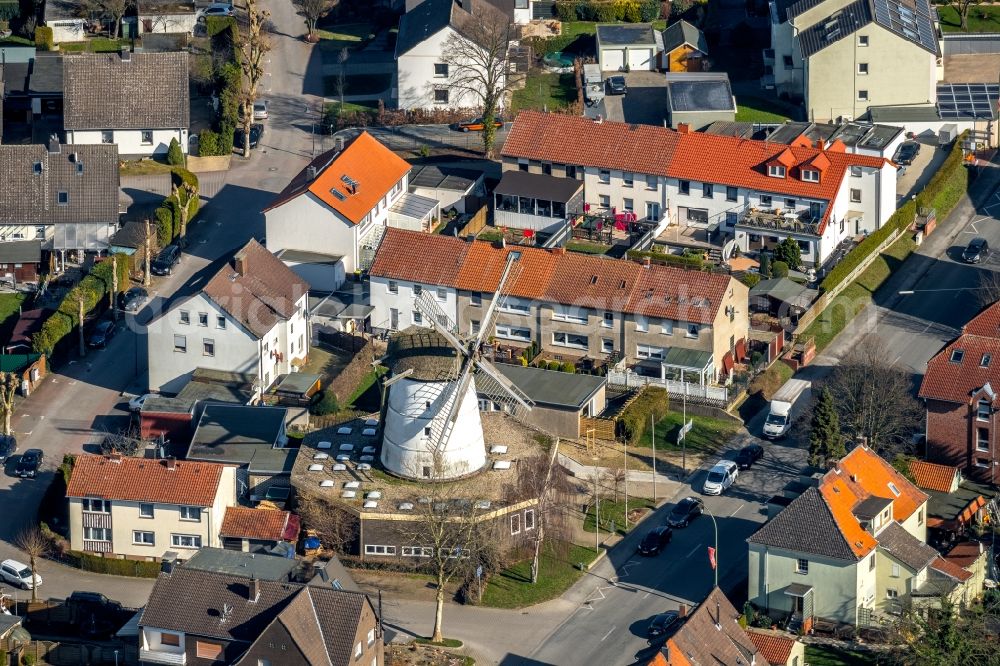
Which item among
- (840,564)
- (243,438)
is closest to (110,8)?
(243,438)

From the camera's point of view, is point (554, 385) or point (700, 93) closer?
point (554, 385)

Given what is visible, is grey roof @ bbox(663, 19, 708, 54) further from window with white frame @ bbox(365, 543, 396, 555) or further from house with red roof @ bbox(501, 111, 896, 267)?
window with white frame @ bbox(365, 543, 396, 555)

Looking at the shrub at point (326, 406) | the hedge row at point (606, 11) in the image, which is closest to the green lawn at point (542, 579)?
the shrub at point (326, 406)

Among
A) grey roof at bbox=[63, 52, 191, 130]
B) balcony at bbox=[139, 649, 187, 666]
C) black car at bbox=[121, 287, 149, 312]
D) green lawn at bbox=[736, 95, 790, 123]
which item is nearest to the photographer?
balcony at bbox=[139, 649, 187, 666]

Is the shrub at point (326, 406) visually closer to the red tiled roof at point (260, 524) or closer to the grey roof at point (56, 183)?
the red tiled roof at point (260, 524)

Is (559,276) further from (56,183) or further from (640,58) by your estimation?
(640,58)

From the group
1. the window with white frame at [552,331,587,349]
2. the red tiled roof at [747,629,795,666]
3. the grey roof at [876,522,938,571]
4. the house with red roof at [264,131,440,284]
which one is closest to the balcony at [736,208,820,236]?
the window with white frame at [552,331,587,349]

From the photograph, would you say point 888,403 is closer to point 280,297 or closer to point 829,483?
point 829,483

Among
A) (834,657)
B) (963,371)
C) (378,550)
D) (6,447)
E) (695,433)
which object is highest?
(963,371)

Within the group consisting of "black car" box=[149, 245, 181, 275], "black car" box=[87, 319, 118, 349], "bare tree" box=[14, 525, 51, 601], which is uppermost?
"black car" box=[149, 245, 181, 275]
